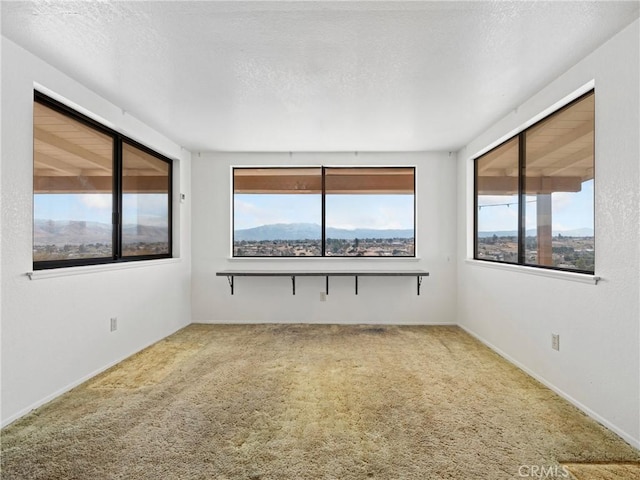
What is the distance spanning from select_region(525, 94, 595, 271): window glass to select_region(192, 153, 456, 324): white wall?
1.65m

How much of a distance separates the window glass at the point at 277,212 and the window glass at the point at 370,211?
0.21 m

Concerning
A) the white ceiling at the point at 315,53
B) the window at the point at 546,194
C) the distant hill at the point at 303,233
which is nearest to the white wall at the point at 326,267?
the distant hill at the point at 303,233

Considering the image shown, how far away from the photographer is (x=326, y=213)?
515cm

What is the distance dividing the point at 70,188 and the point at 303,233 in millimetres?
2932

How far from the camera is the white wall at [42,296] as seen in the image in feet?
7.39

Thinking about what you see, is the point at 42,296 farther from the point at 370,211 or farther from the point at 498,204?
the point at 498,204

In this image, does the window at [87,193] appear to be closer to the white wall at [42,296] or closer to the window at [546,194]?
the white wall at [42,296]

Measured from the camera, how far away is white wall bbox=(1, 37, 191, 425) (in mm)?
2252

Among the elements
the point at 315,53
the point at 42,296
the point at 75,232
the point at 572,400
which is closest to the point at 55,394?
the point at 42,296

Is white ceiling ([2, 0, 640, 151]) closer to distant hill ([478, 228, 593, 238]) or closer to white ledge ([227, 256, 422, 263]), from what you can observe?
distant hill ([478, 228, 593, 238])

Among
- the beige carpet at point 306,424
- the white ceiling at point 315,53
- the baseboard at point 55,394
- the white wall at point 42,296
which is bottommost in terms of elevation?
the beige carpet at point 306,424

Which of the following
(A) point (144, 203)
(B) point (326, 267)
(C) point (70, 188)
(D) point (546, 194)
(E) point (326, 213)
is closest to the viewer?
(C) point (70, 188)

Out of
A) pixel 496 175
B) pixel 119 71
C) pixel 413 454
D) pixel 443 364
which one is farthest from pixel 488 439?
pixel 119 71

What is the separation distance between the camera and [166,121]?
3.72 meters
